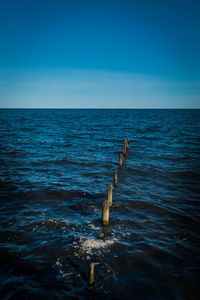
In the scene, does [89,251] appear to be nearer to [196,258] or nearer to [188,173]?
[196,258]

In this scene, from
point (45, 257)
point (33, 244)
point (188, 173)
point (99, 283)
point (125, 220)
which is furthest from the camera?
point (188, 173)

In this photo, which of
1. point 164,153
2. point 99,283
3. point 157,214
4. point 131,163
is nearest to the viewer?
point 99,283

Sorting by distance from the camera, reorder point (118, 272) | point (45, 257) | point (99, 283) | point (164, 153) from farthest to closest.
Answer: point (164, 153) < point (45, 257) < point (118, 272) < point (99, 283)

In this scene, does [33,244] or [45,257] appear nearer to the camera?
[45,257]

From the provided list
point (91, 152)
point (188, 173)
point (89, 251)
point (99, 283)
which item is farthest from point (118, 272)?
point (91, 152)

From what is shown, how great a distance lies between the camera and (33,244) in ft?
26.4

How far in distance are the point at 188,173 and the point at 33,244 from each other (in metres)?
15.2

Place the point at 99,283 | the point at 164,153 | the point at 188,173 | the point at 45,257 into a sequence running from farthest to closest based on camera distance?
1. the point at 164,153
2. the point at 188,173
3. the point at 45,257
4. the point at 99,283

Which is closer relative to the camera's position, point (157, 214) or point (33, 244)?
point (33, 244)

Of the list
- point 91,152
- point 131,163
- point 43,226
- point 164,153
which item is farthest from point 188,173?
point 43,226

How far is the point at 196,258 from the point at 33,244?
702 cm

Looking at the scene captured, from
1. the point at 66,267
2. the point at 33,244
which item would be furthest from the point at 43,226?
the point at 66,267

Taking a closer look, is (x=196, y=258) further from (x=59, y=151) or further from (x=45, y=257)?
(x=59, y=151)

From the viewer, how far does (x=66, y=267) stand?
22.6 feet
